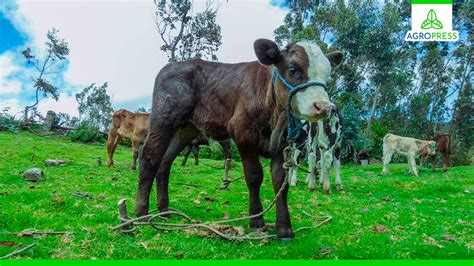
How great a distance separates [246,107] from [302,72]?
3.49 feet

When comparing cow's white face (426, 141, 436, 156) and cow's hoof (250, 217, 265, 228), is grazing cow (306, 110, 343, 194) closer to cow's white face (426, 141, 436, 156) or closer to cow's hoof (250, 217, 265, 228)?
cow's hoof (250, 217, 265, 228)

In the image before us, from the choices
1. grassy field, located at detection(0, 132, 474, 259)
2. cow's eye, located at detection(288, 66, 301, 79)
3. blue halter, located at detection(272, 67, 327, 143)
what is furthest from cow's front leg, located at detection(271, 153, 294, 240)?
cow's eye, located at detection(288, 66, 301, 79)

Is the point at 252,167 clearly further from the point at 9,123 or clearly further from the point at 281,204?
the point at 9,123

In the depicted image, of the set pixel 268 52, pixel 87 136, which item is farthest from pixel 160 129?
pixel 87 136

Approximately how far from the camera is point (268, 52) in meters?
5.23

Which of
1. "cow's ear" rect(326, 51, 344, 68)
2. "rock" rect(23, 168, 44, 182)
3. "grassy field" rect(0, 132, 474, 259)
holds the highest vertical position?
"cow's ear" rect(326, 51, 344, 68)

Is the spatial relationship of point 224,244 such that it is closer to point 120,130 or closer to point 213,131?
point 213,131

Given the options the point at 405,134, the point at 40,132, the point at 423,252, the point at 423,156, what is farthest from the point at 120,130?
the point at 405,134

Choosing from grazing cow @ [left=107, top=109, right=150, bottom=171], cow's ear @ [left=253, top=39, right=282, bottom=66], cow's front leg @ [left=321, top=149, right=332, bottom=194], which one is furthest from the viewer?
grazing cow @ [left=107, top=109, right=150, bottom=171]

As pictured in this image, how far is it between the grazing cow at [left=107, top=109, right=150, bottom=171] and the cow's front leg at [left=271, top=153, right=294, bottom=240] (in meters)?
11.0

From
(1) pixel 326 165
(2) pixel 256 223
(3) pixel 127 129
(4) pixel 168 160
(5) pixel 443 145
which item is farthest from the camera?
(5) pixel 443 145

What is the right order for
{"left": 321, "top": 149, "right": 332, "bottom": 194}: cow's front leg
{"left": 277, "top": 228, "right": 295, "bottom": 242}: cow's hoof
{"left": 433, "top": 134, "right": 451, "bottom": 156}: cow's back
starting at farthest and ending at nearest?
1. {"left": 433, "top": 134, "right": 451, "bottom": 156}: cow's back
2. {"left": 321, "top": 149, "right": 332, "bottom": 194}: cow's front leg
3. {"left": 277, "top": 228, "right": 295, "bottom": 242}: cow's hoof

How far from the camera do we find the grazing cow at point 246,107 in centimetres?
498

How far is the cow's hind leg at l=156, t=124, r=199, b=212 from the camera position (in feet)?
22.8
